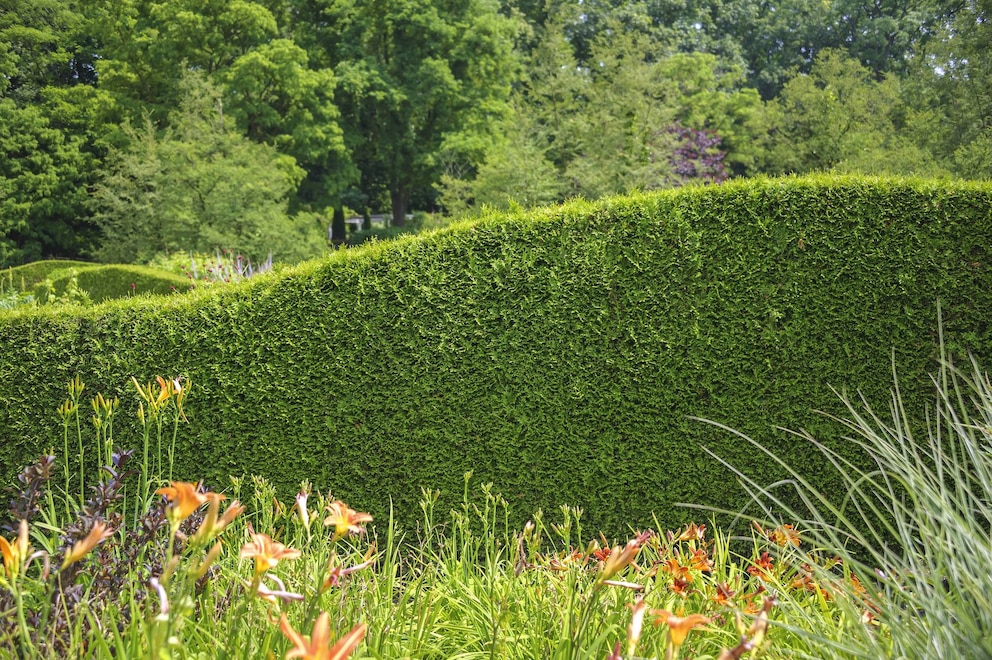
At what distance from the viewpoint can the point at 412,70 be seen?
2200cm

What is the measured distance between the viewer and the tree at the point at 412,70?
849 inches

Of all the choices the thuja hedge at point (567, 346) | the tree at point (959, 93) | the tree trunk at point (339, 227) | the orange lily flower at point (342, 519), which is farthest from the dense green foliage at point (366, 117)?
the orange lily flower at point (342, 519)

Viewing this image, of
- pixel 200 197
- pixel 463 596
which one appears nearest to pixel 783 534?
pixel 463 596

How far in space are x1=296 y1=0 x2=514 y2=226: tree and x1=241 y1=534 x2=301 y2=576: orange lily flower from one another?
2108cm

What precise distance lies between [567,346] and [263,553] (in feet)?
10.1

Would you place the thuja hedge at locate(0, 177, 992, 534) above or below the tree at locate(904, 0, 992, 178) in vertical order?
below

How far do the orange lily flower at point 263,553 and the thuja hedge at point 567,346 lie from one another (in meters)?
2.94

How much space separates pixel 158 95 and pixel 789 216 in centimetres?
2246

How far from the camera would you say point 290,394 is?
13.7 ft

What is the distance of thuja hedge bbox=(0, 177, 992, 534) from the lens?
3.87m

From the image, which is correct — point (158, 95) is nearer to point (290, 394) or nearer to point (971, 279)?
point (290, 394)

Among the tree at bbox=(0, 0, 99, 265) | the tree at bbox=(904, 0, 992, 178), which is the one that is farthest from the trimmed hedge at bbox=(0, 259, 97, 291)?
the tree at bbox=(904, 0, 992, 178)

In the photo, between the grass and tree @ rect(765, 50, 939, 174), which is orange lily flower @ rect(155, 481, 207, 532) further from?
tree @ rect(765, 50, 939, 174)

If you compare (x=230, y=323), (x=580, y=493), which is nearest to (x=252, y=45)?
(x=230, y=323)
